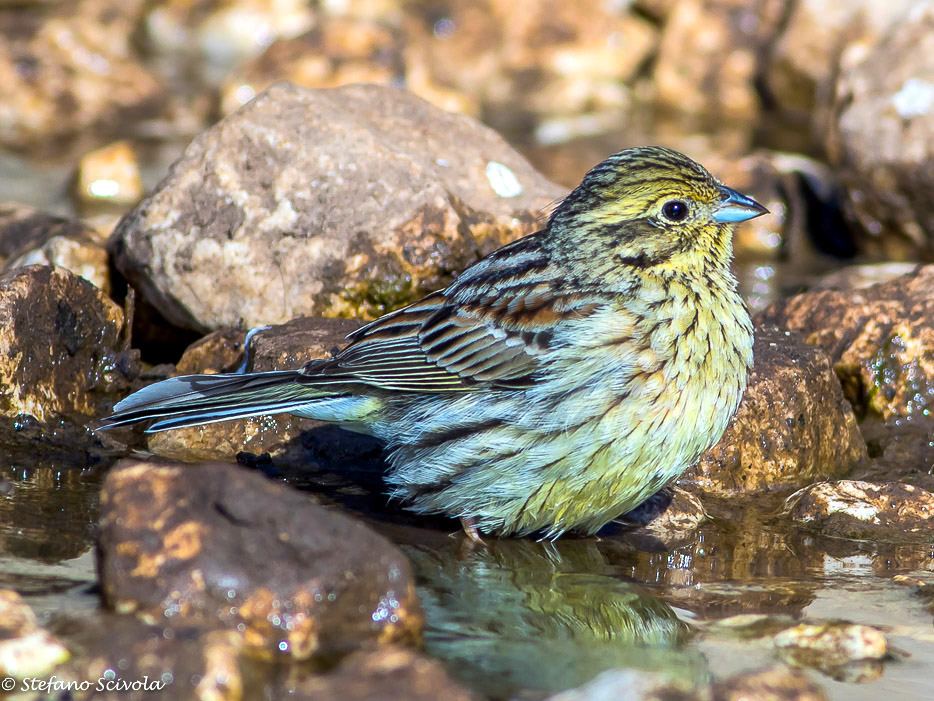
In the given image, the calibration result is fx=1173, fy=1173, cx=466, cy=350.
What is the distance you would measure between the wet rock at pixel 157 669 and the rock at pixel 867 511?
9.41ft

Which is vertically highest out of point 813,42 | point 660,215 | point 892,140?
point 813,42

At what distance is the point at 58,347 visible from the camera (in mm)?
5707

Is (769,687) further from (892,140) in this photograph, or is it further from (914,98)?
(914,98)

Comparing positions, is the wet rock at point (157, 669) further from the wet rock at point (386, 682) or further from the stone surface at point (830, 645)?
the stone surface at point (830, 645)

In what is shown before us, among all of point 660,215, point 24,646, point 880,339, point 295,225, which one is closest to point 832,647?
point 660,215

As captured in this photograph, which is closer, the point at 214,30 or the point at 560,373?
Result: the point at 560,373

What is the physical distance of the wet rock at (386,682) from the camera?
3.06 m

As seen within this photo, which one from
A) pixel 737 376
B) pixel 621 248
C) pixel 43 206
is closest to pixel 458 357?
pixel 621 248

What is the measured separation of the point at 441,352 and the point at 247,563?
6.04 feet

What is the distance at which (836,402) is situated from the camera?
590 centimetres

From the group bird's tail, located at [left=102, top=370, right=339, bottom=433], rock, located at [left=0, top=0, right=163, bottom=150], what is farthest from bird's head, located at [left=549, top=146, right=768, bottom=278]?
rock, located at [left=0, top=0, right=163, bottom=150]

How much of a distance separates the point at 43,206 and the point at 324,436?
5.06 metres

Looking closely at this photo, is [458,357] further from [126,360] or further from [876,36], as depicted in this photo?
[876,36]

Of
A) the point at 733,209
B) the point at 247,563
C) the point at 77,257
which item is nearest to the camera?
the point at 247,563
